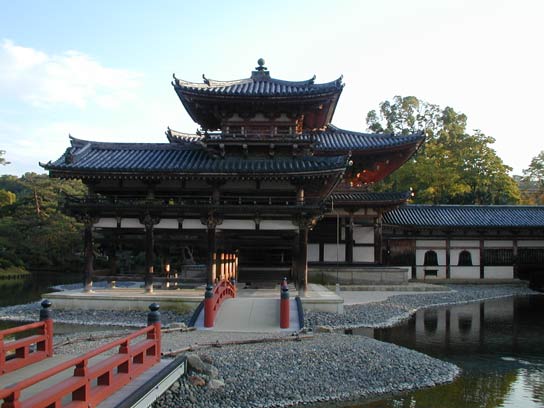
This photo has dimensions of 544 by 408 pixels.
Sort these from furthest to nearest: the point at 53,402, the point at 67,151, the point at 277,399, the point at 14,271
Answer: the point at 14,271 < the point at 67,151 < the point at 277,399 < the point at 53,402

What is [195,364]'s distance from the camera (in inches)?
477

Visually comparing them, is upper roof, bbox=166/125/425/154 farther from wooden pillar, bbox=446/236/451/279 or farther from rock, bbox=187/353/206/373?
rock, bbox=187/353/206/373

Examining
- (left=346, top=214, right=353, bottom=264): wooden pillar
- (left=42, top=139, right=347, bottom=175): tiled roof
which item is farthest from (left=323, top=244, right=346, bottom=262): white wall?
(left=42, top=139, right=347, bottom=175): tiled roof

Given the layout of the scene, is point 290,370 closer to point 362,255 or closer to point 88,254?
point 88,254

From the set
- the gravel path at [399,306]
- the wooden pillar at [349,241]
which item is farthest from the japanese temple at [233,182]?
the gravel path at [399,306]

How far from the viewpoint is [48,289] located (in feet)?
124

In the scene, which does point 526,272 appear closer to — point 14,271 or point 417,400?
point 417,400

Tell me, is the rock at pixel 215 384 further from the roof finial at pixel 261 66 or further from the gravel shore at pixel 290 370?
the roof finial at pixel 261 66

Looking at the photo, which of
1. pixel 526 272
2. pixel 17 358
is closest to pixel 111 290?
pixel 17 358

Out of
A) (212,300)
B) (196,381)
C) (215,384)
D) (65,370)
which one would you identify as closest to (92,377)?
(65,370)

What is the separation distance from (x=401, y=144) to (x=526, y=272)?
49.7 feet

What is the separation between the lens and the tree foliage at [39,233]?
5509 cm

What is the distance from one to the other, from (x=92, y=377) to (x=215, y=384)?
413 cm

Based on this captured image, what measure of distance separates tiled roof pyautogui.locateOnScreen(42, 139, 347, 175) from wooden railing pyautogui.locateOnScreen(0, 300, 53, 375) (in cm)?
1153
